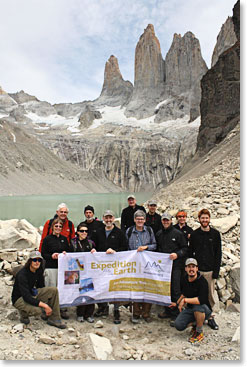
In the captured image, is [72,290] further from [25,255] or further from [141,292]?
[25,255]

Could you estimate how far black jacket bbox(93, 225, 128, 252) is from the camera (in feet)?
15.2

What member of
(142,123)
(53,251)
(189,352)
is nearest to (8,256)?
(53,251)

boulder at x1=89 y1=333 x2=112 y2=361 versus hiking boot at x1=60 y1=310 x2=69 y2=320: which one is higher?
hiking boot at x1=60 y1=310 x2=69 y2=320

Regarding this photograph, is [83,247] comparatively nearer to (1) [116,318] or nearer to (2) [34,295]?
(2) [34,295]

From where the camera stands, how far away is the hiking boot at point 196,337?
12.8ft

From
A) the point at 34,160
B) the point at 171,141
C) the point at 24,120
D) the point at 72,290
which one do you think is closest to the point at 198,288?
the point at 72,290

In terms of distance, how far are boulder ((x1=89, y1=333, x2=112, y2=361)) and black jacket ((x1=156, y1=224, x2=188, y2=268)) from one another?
5.20ft

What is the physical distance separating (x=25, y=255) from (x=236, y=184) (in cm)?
858

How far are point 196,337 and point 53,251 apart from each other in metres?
2.55

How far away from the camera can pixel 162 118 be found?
121m

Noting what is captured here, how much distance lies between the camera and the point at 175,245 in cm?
455

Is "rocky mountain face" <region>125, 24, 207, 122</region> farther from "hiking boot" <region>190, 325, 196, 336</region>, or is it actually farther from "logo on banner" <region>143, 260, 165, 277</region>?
"hiking boot" <region>190, 325, 196, 336</region>

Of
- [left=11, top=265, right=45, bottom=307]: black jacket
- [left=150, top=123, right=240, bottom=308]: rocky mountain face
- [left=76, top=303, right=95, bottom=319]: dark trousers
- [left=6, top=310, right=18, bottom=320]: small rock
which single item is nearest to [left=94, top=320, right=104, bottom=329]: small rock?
[left=76, top=303, right=95, bottom=319]: dark trousers

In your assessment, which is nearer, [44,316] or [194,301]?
[194,301]
